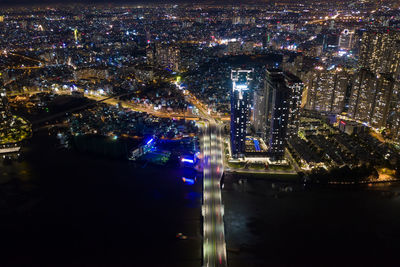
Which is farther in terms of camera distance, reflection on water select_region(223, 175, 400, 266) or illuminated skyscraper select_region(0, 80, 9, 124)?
illuminated skyscraper select_region(0, 80, 9, 124)

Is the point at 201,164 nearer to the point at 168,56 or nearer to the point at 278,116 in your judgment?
the point at 278,116

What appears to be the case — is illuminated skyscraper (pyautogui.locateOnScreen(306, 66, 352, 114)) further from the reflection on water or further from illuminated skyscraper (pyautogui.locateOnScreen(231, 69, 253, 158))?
the reflection on water

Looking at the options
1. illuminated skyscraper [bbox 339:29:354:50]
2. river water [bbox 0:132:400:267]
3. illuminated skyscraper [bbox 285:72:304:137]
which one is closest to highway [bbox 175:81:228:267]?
river water [bbox 0:132:400:267]

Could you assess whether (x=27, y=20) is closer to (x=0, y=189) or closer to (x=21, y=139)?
(x=21, y=139)

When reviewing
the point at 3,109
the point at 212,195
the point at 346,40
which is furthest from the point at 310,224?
the point at 346,40

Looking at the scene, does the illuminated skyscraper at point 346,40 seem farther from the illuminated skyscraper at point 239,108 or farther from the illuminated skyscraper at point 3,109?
the illuminated skyscraper at point 3,109

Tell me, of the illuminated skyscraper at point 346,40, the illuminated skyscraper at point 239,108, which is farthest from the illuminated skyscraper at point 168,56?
the illuminated skyscraper at point 346,40
